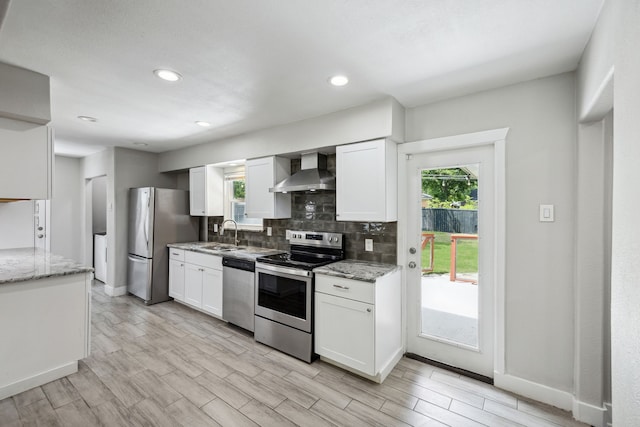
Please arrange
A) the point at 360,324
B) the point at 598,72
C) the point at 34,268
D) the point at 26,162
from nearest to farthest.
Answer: the point at 598,72 < the point at 26,162 < the point at 360,324 < the point at 34,268

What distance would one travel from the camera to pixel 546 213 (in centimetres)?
Result: 214

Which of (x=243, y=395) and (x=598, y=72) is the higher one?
(x=598, y=72)

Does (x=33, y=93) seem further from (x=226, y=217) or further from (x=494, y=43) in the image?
(x=494, y=43)

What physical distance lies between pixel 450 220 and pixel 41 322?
360cm

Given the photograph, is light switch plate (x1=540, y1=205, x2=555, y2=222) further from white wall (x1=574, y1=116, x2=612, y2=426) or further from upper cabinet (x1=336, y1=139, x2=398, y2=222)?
upper cabinet (x1=336, y1=139, x2=398, y2=222)

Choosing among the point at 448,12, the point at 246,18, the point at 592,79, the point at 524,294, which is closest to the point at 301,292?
the point at 524,294

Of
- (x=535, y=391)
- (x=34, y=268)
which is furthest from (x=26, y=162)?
(x=535, y=391)

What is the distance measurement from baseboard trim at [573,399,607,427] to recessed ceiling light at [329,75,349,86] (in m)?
2.83

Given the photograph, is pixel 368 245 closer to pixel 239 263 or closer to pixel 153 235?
pixel 239 263

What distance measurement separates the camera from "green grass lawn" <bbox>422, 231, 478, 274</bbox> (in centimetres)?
253

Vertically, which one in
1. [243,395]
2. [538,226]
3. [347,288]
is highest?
[538,226]

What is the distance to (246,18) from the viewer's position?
1521mm

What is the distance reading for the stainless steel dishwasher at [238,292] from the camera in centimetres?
322

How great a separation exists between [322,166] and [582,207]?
229 cm
